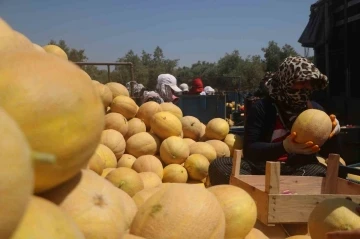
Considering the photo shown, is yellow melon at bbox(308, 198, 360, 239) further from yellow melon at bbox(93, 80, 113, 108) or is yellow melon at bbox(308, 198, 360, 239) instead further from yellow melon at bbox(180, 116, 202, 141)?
yellow melon at bbox(180, 116, 202, 141)

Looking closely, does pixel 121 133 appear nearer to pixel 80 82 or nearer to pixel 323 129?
pixel 323 129

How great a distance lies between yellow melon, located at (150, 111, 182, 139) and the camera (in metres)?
4.66

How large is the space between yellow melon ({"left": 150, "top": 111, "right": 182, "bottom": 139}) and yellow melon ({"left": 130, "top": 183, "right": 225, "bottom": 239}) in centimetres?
329

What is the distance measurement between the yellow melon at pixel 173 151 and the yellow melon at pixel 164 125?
157 millimetres

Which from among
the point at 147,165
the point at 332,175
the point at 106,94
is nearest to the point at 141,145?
the point at 147,165

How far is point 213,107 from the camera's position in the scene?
9.47 meters

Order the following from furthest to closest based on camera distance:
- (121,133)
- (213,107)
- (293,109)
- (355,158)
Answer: (213,107)
(355,158)
(121,133)
(293,109)

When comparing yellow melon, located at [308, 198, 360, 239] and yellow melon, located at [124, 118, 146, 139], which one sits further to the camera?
Result: yellow melon, located at [124, 118, 146, 139]

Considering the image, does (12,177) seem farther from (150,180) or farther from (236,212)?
(150,180)

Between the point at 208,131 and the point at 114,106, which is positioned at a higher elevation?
the point at 114,106

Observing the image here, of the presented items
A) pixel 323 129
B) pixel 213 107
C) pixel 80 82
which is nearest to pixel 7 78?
pixel 80 82

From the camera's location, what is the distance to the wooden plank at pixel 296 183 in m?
3.12

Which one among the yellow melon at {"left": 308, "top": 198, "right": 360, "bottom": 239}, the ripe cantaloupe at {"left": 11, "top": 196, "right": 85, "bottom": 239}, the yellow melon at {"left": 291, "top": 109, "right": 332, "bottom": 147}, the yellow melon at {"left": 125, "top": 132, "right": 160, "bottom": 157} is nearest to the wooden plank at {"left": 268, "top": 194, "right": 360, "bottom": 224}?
the yellow melon at {"left": 308, "top": 198, "right": 360, "bottom": 239}

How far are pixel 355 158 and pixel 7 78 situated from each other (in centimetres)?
580
